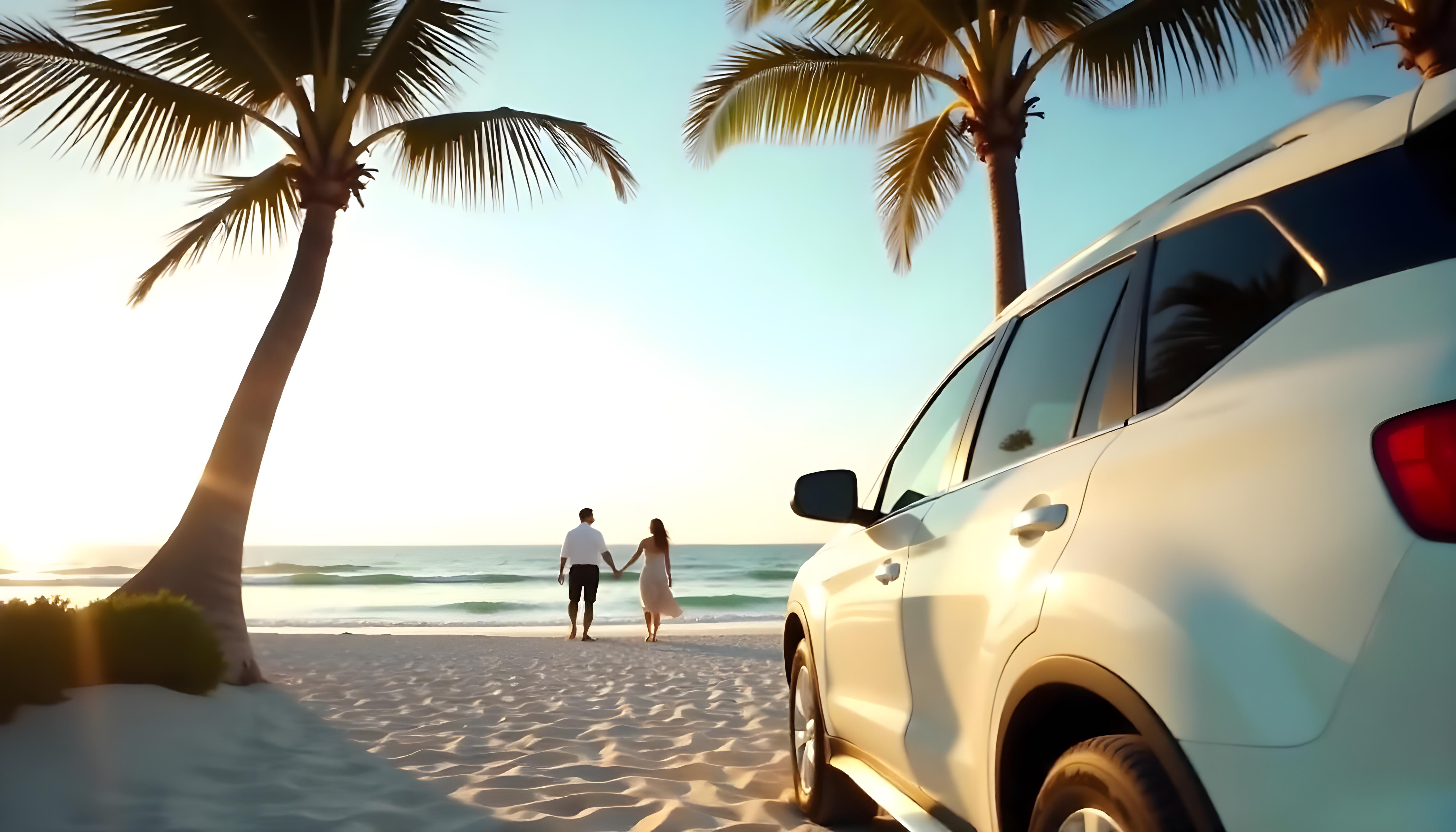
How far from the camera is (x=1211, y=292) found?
1.78 m

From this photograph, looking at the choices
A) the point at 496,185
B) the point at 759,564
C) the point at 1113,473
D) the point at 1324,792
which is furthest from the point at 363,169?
the point at 759,564

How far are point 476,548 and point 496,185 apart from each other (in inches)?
3253

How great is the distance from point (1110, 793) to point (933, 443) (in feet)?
6.89

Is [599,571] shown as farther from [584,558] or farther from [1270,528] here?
[1270,528]

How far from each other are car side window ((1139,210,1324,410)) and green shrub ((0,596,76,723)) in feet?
18.1

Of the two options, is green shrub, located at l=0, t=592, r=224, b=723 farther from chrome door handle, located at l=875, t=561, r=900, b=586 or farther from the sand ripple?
chrome door handle, located at l=875, t=561, r=900, b=586

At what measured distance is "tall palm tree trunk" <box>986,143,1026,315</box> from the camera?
27.5ft

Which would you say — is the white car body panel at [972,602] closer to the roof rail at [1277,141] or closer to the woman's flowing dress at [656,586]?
the roof rail at [1277,141]

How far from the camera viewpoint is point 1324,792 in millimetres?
1175

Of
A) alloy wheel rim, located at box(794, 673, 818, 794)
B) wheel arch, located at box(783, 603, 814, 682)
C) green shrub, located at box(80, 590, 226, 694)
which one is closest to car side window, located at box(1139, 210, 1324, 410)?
alloy wheel rim, located at box(794, 673, 818, 794)

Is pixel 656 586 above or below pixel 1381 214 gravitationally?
below

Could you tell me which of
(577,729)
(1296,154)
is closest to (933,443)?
Result: (1296,154)

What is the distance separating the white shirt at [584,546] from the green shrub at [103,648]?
750 cm

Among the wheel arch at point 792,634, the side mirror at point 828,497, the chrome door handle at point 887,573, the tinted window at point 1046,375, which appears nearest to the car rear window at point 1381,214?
the tinted window at point 1046,375
